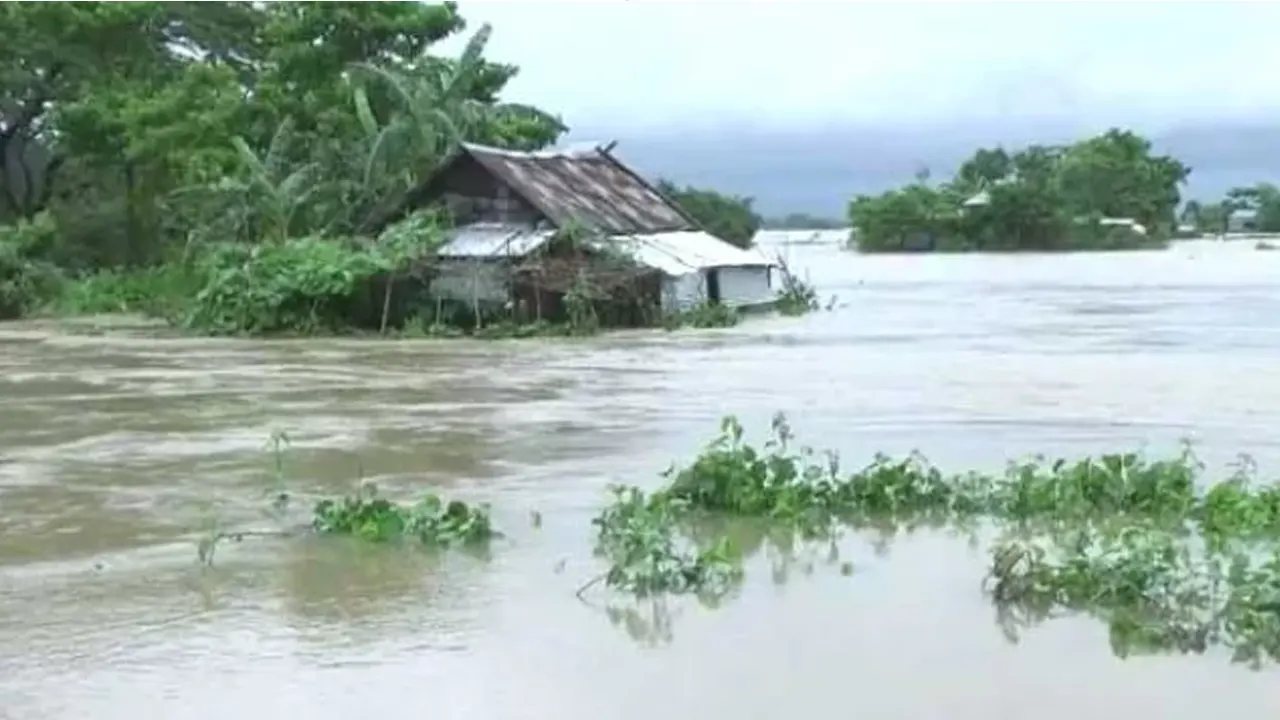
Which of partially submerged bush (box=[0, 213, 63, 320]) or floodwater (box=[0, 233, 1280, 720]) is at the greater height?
partially submerged bush (box=[0, 213, 63, 320])

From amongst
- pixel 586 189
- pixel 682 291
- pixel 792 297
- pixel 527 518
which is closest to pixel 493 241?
pixel 682 291

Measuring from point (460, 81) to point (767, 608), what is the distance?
2150 centimetres

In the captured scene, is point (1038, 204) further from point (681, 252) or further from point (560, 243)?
point (560, 243)

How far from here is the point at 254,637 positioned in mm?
7215

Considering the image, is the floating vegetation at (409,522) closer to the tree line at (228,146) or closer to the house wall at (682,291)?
the tree line at (228,146)

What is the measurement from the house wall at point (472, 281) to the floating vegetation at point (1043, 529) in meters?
13.9

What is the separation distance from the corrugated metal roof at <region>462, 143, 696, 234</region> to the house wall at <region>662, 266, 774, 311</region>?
1.27 m

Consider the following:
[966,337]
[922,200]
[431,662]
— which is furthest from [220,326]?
[922,200]

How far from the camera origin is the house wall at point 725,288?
2627cm

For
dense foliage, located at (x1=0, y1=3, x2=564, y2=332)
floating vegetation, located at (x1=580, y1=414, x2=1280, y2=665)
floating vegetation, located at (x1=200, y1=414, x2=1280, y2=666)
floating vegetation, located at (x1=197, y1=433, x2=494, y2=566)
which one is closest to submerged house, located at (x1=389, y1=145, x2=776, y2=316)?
dense foliage, located at (x1=0, y1=3, x2=564, y2=332)

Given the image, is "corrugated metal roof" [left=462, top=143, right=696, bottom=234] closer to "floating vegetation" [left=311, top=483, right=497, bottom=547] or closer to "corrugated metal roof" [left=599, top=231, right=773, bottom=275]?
"corrugated metal roof" [left=599, top=231, right=773, bottom=275]

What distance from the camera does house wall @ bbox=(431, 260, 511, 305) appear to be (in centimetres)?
2489

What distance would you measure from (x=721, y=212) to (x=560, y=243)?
29.6 metres

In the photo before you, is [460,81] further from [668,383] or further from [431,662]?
[431,662]
